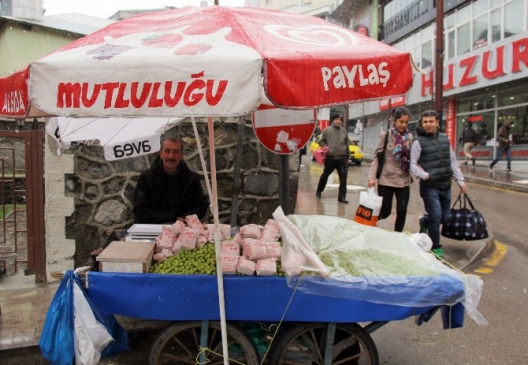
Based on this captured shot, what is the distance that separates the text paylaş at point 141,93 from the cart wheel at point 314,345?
170 centimetres

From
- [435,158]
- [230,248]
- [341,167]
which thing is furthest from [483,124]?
[230,248]

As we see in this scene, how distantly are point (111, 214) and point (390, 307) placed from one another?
3638 millimetres

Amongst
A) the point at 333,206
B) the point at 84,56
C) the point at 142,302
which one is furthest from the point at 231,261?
the point at 333,206

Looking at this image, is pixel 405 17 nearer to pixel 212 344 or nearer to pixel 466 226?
pixel 466 226

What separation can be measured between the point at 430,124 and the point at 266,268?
332cm

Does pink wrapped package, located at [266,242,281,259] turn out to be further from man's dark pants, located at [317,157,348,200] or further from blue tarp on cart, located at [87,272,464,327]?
man's dark pants, located at [317,157,348,200]

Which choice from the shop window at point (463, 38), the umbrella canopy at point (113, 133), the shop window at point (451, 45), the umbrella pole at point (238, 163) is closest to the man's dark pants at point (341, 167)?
the umbrella pole at point (238, 163)

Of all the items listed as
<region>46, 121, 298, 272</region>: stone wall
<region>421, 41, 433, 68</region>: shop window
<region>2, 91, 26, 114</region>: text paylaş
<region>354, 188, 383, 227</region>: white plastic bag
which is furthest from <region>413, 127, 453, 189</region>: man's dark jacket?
<region>421, 41, 433, 68</region>: shop window

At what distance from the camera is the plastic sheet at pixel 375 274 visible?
9.43 ft

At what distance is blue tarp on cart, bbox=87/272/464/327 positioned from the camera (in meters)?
2.89

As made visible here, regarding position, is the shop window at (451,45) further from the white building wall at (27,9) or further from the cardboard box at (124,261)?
the cardboard box at (124,261)

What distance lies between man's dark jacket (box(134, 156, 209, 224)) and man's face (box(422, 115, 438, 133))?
2773mm

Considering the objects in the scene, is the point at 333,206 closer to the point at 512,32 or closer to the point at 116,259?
the point at 116,259

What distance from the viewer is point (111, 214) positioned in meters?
5.39
